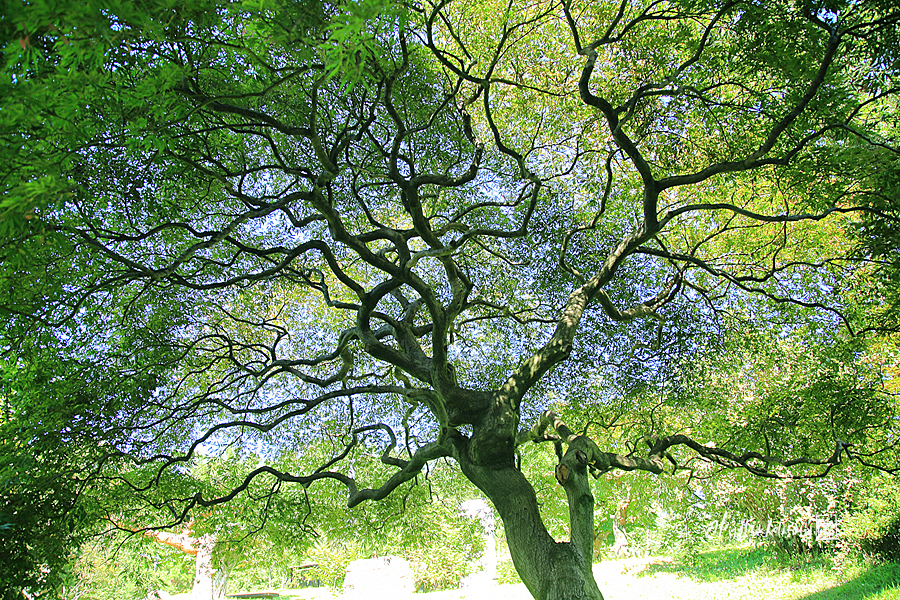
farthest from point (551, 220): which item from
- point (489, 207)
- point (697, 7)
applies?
point (697, 7)

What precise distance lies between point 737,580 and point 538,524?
9.78 m

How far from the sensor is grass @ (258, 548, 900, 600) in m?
8.72

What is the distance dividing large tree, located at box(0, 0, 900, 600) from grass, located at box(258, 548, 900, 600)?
3.22 m

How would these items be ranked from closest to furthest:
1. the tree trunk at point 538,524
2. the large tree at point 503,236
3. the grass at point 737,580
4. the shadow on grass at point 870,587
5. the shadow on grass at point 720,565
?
the large tree at point 503,236 → the tree trunk at point 538,524 → the shadow on grass at point 870,587 → the grass at point 737,580 → the shadow on grass at point 720,565

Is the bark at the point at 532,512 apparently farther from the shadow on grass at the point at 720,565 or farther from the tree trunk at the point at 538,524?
the shadow on grass at the point at 720,565

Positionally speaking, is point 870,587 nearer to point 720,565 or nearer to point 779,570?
point 779,570

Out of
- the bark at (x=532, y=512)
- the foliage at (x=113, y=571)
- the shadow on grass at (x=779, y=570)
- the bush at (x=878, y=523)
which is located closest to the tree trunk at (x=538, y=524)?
the bark at (x=532, y=512)

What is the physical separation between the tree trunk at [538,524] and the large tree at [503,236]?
3 cm

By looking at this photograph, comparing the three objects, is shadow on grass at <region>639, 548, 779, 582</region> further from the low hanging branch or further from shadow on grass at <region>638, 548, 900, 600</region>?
the low hanging branch

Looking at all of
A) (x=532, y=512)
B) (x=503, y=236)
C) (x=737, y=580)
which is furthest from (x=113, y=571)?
(x=737, y=580)

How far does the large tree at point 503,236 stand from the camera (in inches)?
179

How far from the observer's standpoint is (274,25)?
2.37 metres

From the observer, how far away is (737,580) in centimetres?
1230

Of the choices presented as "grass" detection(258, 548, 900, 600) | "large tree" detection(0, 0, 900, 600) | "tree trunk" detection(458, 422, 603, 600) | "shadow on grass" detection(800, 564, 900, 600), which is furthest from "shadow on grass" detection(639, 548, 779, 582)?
"tree trunk" detection(458, 422, 603, 600)
